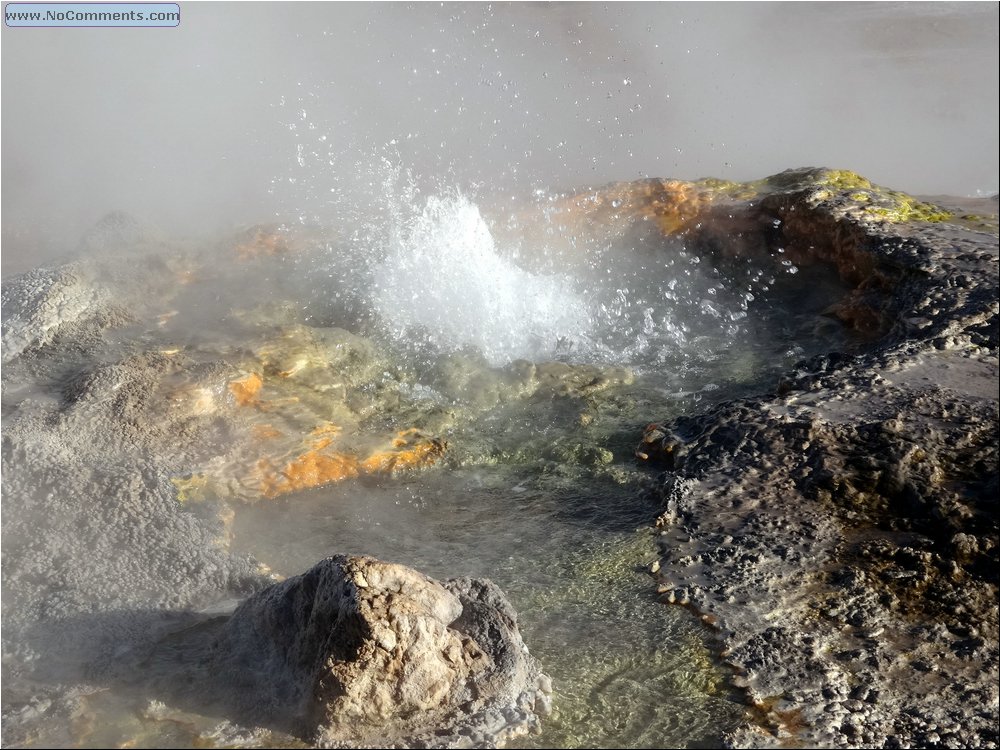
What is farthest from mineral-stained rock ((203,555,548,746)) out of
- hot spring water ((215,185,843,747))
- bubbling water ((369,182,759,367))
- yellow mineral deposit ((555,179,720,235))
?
yellow mineral deposit ((555,179,720,235))

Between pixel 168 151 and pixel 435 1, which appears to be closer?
pixel 168 151

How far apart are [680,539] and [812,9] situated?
1479 cm

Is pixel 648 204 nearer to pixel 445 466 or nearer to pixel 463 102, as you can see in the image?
pixel 445 466

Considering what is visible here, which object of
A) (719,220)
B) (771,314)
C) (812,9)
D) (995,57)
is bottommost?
(771,314)

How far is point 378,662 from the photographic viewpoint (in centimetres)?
195

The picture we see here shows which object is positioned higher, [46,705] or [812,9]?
[812,9]

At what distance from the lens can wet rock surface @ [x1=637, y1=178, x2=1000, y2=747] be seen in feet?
6.73

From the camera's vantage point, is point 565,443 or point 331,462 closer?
point 331,462

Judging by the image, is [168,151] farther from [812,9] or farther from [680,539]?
[812,9]

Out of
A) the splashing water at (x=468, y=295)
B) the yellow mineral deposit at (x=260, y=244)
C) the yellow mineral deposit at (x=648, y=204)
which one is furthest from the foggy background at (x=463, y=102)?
the yellow mineral deposit at (x=648, y=204)

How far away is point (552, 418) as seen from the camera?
3.67m

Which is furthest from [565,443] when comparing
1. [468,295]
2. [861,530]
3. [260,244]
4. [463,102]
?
[463,102]

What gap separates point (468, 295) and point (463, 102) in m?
8.04

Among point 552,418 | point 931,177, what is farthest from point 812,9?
point 552,418
